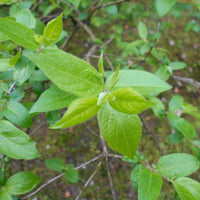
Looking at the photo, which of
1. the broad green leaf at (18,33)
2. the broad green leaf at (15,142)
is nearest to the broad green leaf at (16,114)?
the broad green leaf at (15,142)

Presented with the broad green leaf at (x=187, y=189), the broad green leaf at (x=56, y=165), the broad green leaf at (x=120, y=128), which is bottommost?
the broad green leaf at (x=56, y=165)

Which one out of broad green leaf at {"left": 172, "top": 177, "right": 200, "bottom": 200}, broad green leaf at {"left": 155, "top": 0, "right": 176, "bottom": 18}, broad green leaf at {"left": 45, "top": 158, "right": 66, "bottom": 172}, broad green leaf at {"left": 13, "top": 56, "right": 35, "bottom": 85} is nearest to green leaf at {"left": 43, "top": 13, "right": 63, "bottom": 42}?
broad green leaf at {"left": 13, "top": 56, "right": 35, "bottom": 85}

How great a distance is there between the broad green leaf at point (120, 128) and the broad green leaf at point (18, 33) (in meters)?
0.37

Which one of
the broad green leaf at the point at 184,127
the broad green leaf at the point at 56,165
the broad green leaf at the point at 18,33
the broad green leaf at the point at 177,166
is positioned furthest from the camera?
the broad green leaf at the point at 56,165

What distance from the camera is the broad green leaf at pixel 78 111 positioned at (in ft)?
1.77

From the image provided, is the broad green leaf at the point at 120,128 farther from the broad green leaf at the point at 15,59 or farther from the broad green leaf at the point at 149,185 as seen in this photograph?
the broad green leaf at the point at 15,59

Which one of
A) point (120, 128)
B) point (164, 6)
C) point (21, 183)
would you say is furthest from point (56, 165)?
point (164, 6)

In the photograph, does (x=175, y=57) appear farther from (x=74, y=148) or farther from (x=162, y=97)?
(x=74, y=148)

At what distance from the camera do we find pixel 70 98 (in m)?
0.73

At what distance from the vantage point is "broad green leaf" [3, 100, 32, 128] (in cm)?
82

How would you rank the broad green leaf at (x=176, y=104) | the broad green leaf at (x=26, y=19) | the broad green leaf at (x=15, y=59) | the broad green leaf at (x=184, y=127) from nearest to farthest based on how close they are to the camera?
the broad green leaf at (x=15, y=59) < the broad green leaf at (x=26, y=19) < the broad green leaf at (x=184, y=127) < the broad green leaf at (x=176, y=104)

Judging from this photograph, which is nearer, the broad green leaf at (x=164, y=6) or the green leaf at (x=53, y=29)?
the green leaf at (x=53, y=29)

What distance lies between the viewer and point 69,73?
0.61 metres

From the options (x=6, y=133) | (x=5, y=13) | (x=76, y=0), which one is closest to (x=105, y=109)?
(x=6, y=133)
